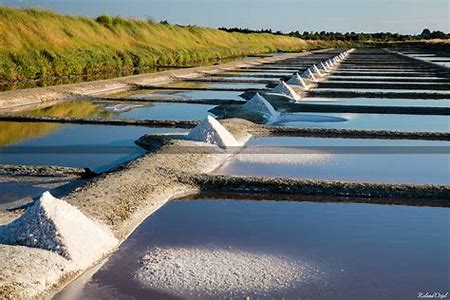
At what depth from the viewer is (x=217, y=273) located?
7.95 feet

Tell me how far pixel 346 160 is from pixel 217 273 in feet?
7.98

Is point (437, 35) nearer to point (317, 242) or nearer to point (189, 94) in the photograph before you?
point (189, 94)

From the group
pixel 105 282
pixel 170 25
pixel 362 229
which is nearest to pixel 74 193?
pixel 105 282

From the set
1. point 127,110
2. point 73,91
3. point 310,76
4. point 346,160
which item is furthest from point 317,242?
point 310,76

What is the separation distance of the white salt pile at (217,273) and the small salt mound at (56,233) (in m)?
0.21

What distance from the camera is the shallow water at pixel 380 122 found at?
6.41 m

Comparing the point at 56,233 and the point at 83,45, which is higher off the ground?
the point at 83,45

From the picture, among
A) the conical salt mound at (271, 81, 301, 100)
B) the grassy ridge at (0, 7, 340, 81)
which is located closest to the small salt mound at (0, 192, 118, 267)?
the conical salt mound at (271, 81, 301, 100)

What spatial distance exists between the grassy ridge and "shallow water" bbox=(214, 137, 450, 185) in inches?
272

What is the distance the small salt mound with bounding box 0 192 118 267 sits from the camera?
245 cm

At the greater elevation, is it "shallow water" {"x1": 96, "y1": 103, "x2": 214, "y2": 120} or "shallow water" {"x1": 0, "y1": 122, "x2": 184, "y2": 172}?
"shallow water" {"x1": 0, "y1": 122, "x2": 184, "y2": 172}

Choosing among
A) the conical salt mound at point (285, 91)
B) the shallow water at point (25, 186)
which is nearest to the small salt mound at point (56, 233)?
the shallow water at point (25, 186)

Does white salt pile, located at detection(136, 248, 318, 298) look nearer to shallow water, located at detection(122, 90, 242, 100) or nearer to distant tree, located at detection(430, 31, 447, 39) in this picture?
shallow water, located at detection(122, 90, 242, 100)

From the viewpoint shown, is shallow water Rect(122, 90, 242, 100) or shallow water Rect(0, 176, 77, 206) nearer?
shallow water Rect(0, 176, 77, 206)
